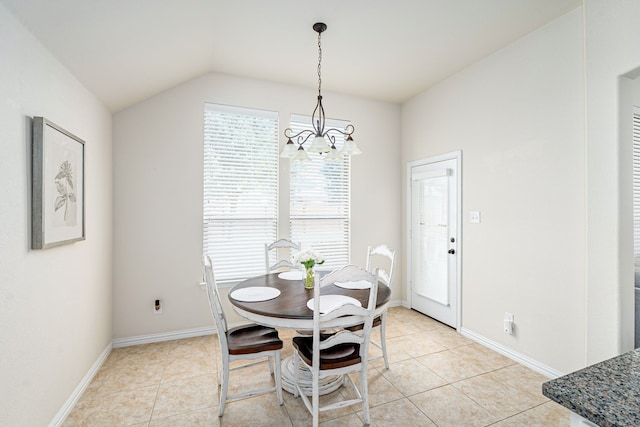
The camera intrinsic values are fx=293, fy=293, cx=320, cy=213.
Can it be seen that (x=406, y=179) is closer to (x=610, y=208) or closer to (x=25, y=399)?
(x=610, y=208)

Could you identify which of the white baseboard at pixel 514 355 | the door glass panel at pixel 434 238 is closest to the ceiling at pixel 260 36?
the door glass panel at pixel 434 238

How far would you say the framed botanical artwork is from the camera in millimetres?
1703

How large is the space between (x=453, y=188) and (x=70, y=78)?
12.3 feet

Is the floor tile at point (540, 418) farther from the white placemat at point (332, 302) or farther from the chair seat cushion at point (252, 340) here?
the chair seat cushion at point (252, 340)

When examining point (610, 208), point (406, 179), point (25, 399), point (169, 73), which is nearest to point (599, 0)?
point (610, 208)

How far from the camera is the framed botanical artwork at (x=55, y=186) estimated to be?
1.70 metres

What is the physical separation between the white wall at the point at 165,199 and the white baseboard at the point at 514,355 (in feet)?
8.22

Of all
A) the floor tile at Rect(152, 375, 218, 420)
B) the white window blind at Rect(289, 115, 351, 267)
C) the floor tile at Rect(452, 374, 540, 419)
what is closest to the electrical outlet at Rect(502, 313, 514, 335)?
the floor tile at Rect(452, 374, 540, 419)

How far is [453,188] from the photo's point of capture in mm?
3512

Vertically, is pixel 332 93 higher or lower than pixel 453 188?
higher

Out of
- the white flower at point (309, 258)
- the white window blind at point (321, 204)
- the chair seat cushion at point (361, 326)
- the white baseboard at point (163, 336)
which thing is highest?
the white window blind at point (321, 204)

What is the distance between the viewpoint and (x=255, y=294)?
2.26 meters

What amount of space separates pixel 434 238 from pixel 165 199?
3.28 metres

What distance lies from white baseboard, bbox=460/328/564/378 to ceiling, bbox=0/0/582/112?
2987 mm
